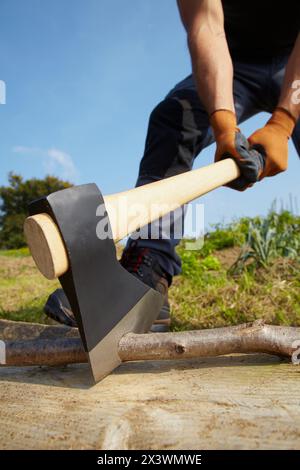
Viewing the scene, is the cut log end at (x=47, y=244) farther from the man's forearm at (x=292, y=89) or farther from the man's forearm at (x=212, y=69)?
the man's forearm at (x=292, y=89)

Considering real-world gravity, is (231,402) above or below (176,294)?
above

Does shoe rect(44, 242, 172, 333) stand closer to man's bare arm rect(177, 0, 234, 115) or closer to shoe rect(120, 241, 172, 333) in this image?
shoe rect(120, 241, 172, 333)

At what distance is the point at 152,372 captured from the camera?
1.33m

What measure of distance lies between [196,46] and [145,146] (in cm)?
70

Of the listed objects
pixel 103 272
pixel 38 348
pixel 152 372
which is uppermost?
pixel 103 272

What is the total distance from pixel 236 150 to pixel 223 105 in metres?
0.33

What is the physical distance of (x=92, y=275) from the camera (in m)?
1.22

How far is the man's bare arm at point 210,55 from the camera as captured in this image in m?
2.16

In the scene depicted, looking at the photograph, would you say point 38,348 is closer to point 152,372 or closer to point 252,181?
point 152,372

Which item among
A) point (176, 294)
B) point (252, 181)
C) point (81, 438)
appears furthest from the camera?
point (176, 294)

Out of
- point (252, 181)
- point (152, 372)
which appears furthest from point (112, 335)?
point (252, 181)

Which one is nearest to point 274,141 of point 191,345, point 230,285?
point 191,345

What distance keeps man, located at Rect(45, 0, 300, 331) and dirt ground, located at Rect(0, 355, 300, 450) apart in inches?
37.9

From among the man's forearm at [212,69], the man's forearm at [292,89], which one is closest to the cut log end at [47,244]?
the man's forearm at [212,69]
